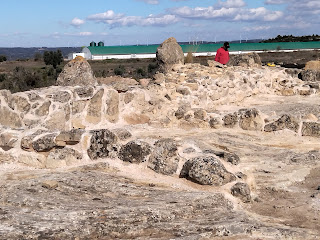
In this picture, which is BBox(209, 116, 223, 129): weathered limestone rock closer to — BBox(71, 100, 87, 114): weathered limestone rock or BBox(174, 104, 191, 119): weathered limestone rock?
BBox(174, 104, 191, 119): weathered limestone rock

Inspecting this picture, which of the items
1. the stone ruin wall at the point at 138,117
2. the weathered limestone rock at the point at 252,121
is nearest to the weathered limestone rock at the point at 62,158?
the stone ruin wall at the point at 138,117

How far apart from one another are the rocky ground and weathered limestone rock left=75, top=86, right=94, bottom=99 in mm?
20

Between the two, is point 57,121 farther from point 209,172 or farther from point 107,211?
point 107,211

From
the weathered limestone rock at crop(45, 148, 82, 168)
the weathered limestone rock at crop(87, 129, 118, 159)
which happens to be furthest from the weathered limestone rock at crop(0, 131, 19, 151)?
the weathered limestone rock at crop(87, 129, 118, 159)

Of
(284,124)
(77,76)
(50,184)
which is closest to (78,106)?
(77,76)

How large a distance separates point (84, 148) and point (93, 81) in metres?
2.53

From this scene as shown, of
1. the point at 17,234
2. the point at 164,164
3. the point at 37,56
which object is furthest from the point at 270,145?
the point at 37,56

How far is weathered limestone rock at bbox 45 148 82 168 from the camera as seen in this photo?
493 cm

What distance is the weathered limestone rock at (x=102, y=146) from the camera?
5031 millimetres

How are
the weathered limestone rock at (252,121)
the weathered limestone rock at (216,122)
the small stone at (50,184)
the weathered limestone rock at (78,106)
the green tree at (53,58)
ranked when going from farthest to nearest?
the green tree at (53,58) → the weathered limestone rock at (216,122) → the weathered limestone rock at (252,121) → the weathered limestone rock at (78,106) → the small stone at (50,184)

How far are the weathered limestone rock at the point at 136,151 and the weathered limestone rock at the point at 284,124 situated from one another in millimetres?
2816

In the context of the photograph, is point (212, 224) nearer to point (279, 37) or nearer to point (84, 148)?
point (84, 148)

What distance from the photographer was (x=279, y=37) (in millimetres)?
81688

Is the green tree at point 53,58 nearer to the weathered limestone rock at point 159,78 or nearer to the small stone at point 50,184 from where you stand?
the weathered limestone rock at point 159,78
